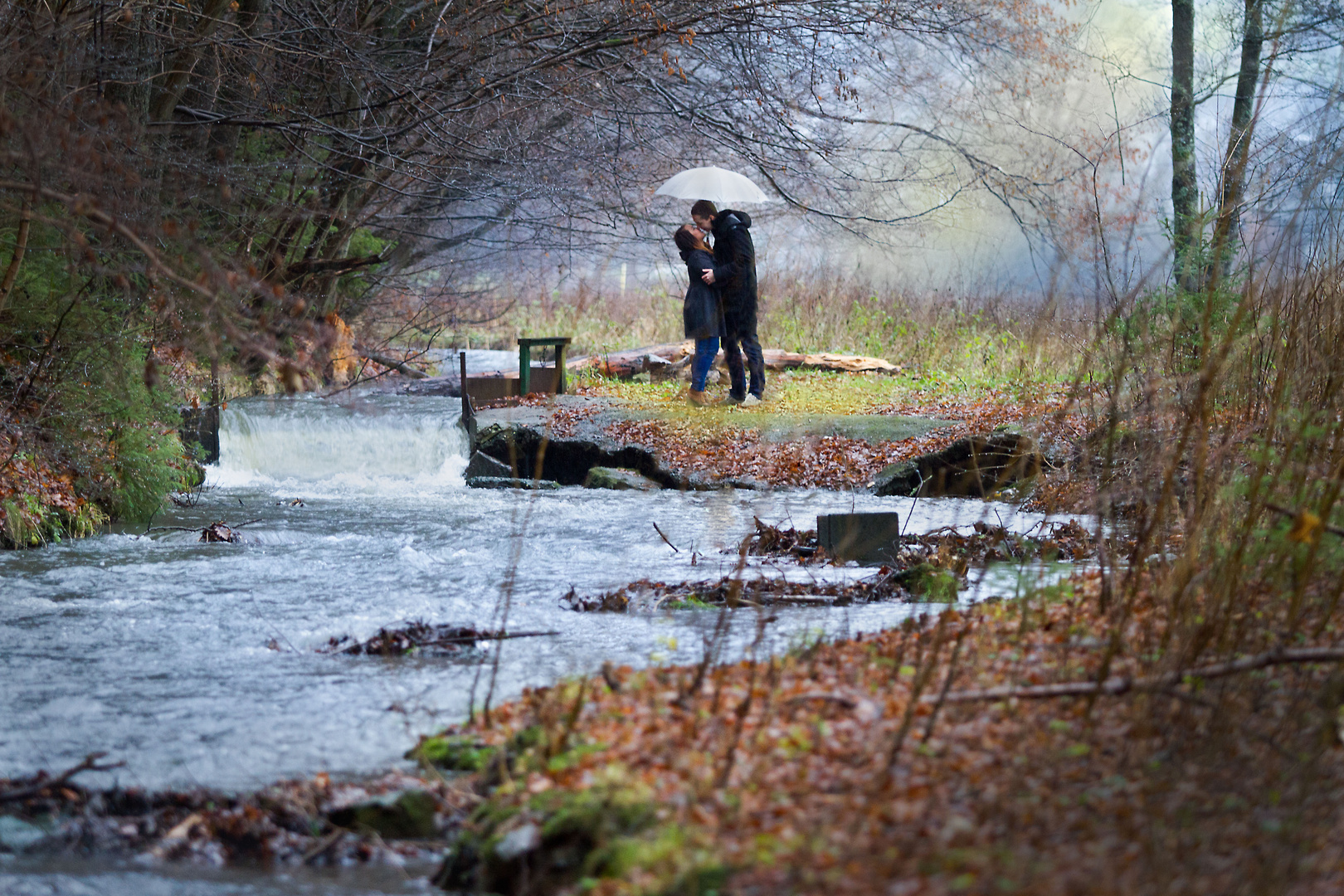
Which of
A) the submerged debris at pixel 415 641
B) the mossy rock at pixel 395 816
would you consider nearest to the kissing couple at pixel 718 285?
the submerged debris at pixel 415 641

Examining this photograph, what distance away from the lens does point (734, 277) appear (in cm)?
1291

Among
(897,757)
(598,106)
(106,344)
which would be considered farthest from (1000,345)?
(897,757)

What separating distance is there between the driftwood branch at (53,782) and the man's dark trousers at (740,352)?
976cm

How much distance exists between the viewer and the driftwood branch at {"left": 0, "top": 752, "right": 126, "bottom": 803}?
3727mm

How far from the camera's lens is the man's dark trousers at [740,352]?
43.5 ft

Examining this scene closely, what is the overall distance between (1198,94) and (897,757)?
45.2 feet

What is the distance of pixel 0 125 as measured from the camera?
3471mm

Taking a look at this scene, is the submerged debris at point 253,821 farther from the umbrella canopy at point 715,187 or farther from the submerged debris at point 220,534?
the umbrella canopy at point 715,187

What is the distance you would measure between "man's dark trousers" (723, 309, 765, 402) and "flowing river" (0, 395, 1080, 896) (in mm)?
2342

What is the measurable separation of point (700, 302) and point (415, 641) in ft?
25.7

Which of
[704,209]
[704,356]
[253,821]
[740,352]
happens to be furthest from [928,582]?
[740,352]

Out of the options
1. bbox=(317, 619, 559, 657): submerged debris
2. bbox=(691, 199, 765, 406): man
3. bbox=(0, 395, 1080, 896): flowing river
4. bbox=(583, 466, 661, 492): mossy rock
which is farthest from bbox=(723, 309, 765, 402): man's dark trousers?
bbox=(317, 619, 559, 657): submerged debris

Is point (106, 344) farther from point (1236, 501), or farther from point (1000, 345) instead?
point (1000, 345)

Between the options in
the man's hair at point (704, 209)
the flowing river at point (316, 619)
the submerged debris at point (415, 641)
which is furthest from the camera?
the man's hair at point (704, 209)
